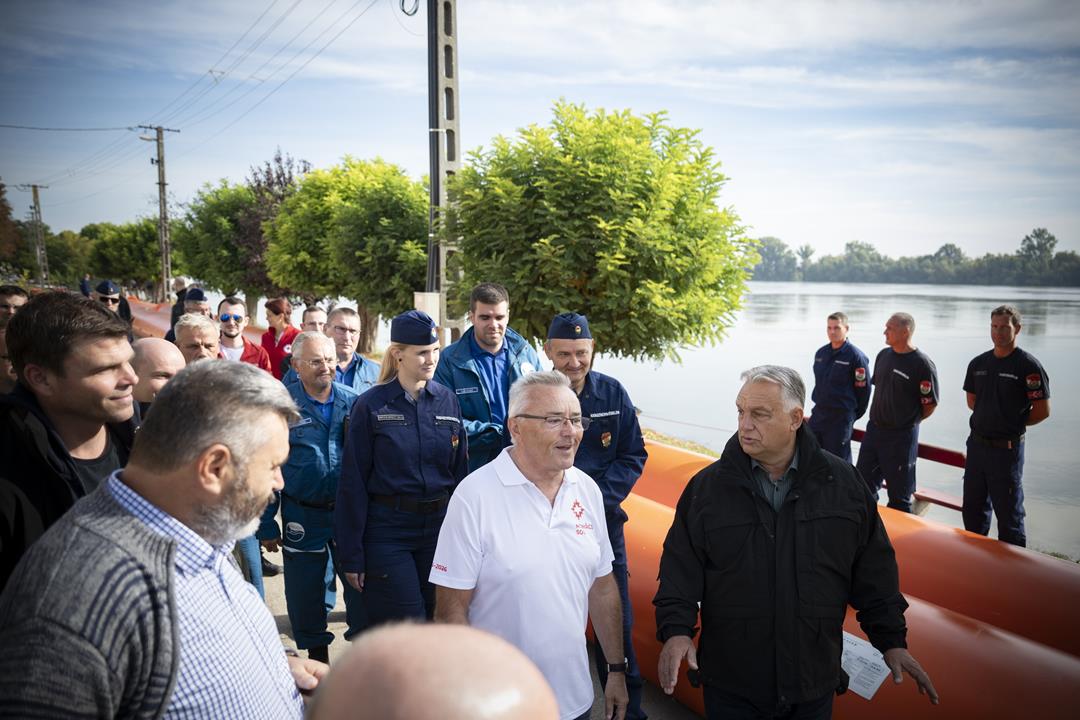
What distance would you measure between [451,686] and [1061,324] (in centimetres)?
3512

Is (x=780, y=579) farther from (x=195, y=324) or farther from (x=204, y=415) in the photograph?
(x=195, y=324)

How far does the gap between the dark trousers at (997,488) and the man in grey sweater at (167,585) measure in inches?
256

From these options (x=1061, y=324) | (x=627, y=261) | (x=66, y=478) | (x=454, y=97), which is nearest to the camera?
(x=66, y=478)

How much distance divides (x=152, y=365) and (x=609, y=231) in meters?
6.76

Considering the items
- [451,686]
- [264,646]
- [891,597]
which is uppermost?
[451,686]

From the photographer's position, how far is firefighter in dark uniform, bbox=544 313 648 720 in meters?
3.90

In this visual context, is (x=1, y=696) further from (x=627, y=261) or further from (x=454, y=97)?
(x=454, y=97)

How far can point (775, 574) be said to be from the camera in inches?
103

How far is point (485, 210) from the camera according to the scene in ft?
32.8

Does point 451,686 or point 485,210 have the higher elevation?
point 485,210

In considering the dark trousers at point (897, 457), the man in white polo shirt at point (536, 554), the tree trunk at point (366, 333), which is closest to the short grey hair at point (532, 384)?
the man in white polo shirt at point (536, 554)

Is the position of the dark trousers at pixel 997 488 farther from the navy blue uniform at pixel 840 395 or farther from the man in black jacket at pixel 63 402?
the man in black jacket at pixel 63 402

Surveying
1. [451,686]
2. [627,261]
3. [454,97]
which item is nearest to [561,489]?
[451,686]

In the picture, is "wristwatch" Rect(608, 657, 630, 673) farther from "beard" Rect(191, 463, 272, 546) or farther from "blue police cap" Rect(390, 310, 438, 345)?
"blue police cap" Rect(390, 310, 438, 345)
